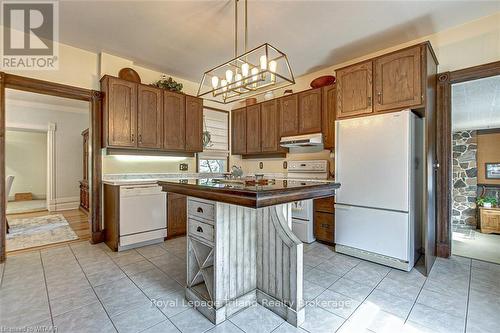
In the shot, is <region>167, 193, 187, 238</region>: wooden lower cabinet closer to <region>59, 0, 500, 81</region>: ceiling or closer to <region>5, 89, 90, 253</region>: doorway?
<region>5, 89, 90, 253</region>: doorway

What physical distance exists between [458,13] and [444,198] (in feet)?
6.72

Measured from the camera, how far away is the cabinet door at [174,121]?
12.4 ft

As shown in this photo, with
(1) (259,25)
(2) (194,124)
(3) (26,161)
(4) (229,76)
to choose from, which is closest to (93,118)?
(2) (194,124)

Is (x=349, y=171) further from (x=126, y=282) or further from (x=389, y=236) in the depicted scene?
(x=126, y=282)

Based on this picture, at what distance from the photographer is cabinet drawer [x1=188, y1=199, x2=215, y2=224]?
5.34 ft

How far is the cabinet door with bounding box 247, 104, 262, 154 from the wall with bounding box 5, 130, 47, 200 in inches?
281

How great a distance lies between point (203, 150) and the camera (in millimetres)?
4477

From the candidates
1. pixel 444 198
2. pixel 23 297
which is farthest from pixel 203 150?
pixel 444 198

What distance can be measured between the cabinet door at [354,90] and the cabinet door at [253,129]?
174cm

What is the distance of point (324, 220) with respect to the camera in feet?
10.7

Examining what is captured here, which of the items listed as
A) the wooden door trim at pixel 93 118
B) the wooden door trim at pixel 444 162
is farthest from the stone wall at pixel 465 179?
the wooden door trim at pixel 93 118

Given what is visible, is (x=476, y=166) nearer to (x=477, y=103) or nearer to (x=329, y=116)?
(x=477, y=103)

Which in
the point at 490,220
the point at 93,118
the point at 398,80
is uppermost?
the point at 398,80

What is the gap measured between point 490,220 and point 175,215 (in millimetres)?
5708
